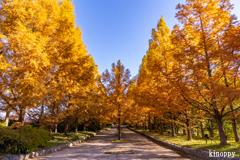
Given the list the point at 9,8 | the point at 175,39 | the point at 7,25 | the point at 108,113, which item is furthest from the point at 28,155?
the point at 175,39

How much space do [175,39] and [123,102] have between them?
7.91 metres

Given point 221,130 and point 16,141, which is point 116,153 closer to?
point 16,141

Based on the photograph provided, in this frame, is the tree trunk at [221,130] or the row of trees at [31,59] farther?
the tree trunk at [221,130]

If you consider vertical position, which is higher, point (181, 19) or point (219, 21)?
point (181, 19)

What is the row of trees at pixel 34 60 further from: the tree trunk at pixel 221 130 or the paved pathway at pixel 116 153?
the tree trunk at pixel 221 130

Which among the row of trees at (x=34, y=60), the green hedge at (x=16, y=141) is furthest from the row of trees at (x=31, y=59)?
the green hedge at (x=16, y=141)

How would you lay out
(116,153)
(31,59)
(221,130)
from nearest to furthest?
(31,59) → (221,130) → (116,153)

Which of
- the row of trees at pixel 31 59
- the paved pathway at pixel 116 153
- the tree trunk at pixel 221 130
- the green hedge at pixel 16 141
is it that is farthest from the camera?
the tree trunk at pixel 221 130

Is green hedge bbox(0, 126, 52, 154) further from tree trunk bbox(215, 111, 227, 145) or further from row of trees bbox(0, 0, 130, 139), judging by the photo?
tree trunk bbox(215, 111, 227, 145)

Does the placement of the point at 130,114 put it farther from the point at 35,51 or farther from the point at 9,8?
the point at 9,8

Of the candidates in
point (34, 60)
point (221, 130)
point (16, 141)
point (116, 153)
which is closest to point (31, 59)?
point (34, 60)

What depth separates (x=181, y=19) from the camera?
28.0ft

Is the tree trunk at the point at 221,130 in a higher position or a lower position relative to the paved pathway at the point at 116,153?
higher

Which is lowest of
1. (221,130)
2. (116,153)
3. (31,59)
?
(116,153)
